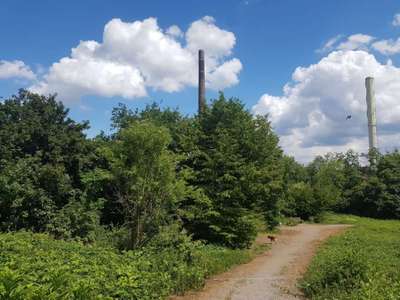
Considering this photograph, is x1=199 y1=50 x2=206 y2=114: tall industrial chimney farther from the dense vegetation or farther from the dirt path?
the dirt path

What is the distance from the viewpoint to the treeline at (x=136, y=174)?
1570 centimetres

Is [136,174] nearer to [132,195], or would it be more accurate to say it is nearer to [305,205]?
[132,195]

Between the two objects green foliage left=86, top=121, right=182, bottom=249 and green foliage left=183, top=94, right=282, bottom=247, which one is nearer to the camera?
green foliage left=86, top=121, right=182, bottom=249

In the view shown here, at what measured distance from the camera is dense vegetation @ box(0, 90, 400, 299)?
11.5 meters

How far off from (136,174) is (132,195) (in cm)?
90

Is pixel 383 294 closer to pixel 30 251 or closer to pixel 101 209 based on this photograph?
pixel 30 251

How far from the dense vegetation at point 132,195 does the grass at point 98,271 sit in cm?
4

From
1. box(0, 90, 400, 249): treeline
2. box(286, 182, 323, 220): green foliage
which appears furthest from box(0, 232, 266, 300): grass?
box(286, 182, 323, 220): green foliage

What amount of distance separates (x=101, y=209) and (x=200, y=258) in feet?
23.1

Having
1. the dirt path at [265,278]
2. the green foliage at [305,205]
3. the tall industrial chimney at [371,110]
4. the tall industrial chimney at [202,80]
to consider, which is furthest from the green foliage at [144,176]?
the tall industrial chimney at [371,110]

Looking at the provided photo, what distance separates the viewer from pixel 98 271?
379 inches

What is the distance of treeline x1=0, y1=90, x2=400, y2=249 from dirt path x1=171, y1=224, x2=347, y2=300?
2.20 m

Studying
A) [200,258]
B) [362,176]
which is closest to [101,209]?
[200,258]

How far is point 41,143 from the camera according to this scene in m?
20.6
